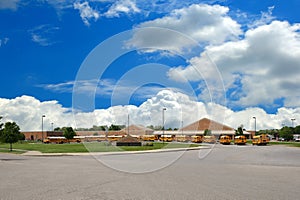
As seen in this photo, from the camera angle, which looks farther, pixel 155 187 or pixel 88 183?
pixel 88 183

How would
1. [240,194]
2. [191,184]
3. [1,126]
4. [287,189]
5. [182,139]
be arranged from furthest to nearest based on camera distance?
[182,139], [1,126], [191,184], [287,189], [240,194]

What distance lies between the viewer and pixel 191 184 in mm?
13516

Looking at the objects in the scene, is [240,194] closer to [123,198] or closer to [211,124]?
[123,198]

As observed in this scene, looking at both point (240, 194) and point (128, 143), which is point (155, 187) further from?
point (128, 143)

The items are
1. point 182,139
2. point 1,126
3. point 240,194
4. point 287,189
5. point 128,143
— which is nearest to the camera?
point 240,194

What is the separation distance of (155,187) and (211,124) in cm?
10668


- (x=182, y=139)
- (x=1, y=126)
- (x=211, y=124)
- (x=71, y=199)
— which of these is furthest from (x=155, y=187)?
(x=211, y=124)

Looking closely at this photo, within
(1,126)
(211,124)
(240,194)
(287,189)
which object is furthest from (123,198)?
(211,124)

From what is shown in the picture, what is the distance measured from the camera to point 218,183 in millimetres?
13797

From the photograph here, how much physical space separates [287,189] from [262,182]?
1.96m

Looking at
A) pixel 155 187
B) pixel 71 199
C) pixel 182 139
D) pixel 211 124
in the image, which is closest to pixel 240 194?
pixel 155 187

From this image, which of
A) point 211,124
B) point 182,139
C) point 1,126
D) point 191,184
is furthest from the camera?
point 211,124

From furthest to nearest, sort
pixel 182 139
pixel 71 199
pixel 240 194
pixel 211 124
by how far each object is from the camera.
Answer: pixel 211 124 < pixel 182 139 < pixel 240 194 < pixel 71 199

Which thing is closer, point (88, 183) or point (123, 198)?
point (123, 198)
